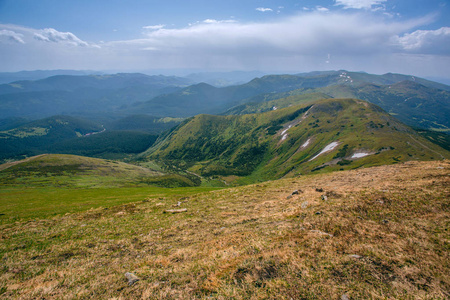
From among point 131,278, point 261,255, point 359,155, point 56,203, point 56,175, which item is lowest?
point 56,175

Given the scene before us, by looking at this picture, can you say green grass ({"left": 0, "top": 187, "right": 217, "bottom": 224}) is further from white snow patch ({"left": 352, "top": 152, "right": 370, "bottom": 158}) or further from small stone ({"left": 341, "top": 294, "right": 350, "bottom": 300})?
white snow patch ({"left": 352, "top": 152, "right": 370, "bottom": 158})

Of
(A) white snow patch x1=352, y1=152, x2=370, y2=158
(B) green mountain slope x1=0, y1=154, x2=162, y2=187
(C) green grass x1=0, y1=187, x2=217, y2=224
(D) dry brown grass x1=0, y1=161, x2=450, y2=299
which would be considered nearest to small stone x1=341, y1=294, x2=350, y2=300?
(D) dry brown grass x1=0, y1=161, x2=450, y2=299

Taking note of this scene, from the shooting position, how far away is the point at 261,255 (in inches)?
552

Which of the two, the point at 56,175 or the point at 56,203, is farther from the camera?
the point at 56,175

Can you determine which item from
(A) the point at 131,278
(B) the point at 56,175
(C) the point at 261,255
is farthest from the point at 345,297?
(B) the point at 56,175

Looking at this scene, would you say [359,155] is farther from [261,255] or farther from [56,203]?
[56,203]

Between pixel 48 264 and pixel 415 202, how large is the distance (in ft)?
118

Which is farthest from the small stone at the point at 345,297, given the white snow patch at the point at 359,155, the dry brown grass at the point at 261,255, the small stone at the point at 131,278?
the white snow patch at the point at 359,155

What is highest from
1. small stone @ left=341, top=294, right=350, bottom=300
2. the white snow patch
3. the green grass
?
small stone @ left=341, top=294, right=350, bottom=300

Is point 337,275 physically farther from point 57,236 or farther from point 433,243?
point 57,236

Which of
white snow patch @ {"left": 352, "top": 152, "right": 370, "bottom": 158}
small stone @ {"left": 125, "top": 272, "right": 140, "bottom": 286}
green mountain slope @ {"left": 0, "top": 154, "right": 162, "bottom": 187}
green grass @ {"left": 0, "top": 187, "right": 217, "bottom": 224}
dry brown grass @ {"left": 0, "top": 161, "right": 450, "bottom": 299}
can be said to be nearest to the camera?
dry brown grass @ {"left": 0, "top": 161, "right": 450, "bottom": 299}

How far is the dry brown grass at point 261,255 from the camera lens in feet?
36.0

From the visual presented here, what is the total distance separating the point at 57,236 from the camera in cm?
2464

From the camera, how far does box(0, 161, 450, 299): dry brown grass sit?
10977mm
